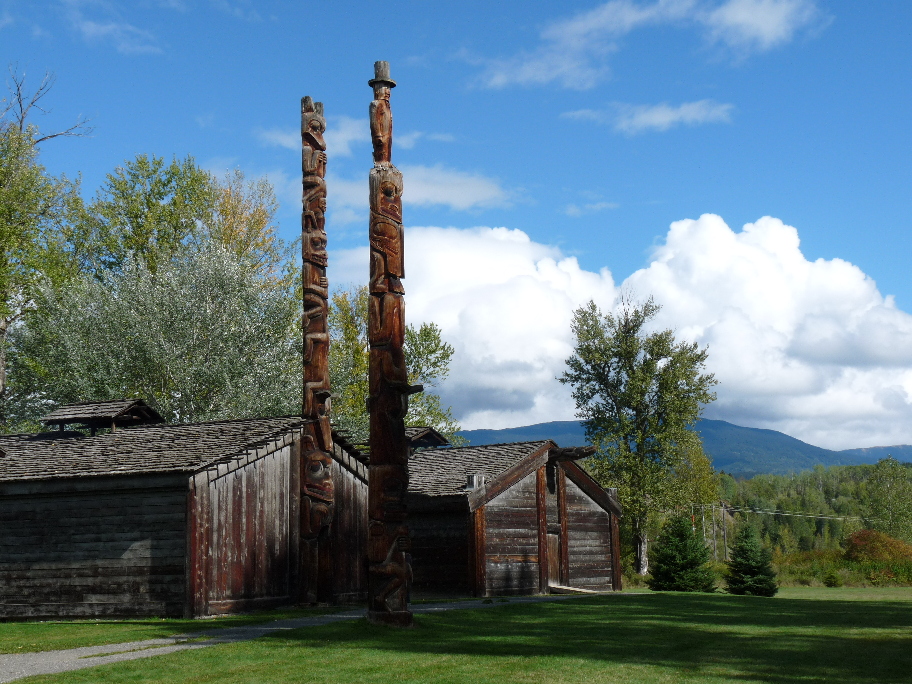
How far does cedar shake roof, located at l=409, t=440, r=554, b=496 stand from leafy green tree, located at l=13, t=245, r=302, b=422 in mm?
9136

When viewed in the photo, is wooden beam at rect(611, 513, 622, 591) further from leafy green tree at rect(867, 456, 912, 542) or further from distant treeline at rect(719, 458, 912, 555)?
leafy green tree at rect(867, 456, 912, 542)

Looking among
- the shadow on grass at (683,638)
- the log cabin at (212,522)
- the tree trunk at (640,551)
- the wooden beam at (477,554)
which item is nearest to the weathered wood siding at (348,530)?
the log cabin at (212,522)

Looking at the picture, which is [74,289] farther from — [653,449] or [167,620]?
[653,449]

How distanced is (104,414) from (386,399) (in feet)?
49.5

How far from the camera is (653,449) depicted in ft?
175

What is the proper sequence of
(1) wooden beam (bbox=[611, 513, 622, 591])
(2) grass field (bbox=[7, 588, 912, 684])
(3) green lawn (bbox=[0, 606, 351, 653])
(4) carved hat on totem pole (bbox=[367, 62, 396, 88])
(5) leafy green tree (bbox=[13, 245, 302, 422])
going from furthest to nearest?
(5) leafy green tree (bbox=[13, 245, 302, 422]) < (1) wooden beam (bbox=[611, 513, 622, 591]) < (4) carved hat on totem pole (bbox=[367, 62, 396, 88]) < (3) green lawn (bbox=[0, 606, 351, 653]) < (2) grass field (bbox=[7, 588, 912, 684])

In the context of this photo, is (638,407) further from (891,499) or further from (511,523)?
(891,499)

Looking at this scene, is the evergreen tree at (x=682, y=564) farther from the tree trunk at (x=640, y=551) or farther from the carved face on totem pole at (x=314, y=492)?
the tree trunk at (x=640, y=551)

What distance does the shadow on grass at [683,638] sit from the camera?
1234 centimetres

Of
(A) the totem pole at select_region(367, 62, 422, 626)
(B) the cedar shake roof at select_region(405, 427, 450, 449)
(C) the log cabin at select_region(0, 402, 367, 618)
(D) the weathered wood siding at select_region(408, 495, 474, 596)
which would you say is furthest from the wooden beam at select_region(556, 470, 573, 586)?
(A) the totem pole at select_region(367, 62, 422, 626)

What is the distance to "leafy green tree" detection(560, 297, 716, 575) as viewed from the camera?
52562 mm

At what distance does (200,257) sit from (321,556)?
67.1 ft

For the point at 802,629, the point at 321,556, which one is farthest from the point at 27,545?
the point at 802,629

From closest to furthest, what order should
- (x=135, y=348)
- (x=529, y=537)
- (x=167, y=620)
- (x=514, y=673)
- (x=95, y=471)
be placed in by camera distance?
(x=514, y=673), (x=167, y=620), (x=95, y=471), (x=529, y=537), (x=135, y=348)
